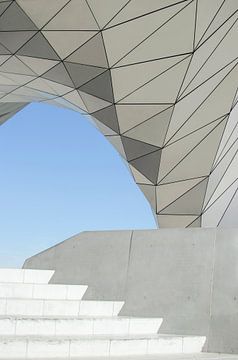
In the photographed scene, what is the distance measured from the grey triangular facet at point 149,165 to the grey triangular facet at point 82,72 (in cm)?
560

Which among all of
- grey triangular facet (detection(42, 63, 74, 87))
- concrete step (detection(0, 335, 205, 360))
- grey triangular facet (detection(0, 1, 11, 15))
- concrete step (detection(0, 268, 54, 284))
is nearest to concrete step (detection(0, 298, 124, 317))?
concrete step (detection(0, 335, 205, 360))

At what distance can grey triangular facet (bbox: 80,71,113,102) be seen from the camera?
23.5m

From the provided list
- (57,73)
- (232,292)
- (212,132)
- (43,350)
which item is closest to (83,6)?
(57,73)

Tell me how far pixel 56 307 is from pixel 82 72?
16570 mm

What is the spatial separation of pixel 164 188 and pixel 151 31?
10.4 meters

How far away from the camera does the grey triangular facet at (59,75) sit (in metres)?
23.8

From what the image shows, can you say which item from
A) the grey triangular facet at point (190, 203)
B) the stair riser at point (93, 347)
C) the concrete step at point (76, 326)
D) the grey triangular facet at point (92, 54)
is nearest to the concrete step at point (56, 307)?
the concrete step at point (76, 326)

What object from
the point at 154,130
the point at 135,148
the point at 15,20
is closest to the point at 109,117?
the point at 135,148

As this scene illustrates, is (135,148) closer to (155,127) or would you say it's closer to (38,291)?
(155,127)

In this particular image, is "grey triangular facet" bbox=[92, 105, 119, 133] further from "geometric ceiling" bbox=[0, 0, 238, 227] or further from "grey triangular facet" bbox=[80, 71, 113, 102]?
"grey triangular facet" bbox=[80, 71, 113, 102]

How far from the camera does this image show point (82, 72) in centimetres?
2366

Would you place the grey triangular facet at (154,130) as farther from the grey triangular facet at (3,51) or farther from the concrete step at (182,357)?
the concrete step at (182,357)

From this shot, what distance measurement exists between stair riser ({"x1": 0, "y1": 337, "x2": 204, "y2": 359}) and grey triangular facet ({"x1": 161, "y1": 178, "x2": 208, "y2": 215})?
779 inches

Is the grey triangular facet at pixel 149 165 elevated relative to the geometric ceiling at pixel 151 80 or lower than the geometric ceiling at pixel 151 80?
lower
